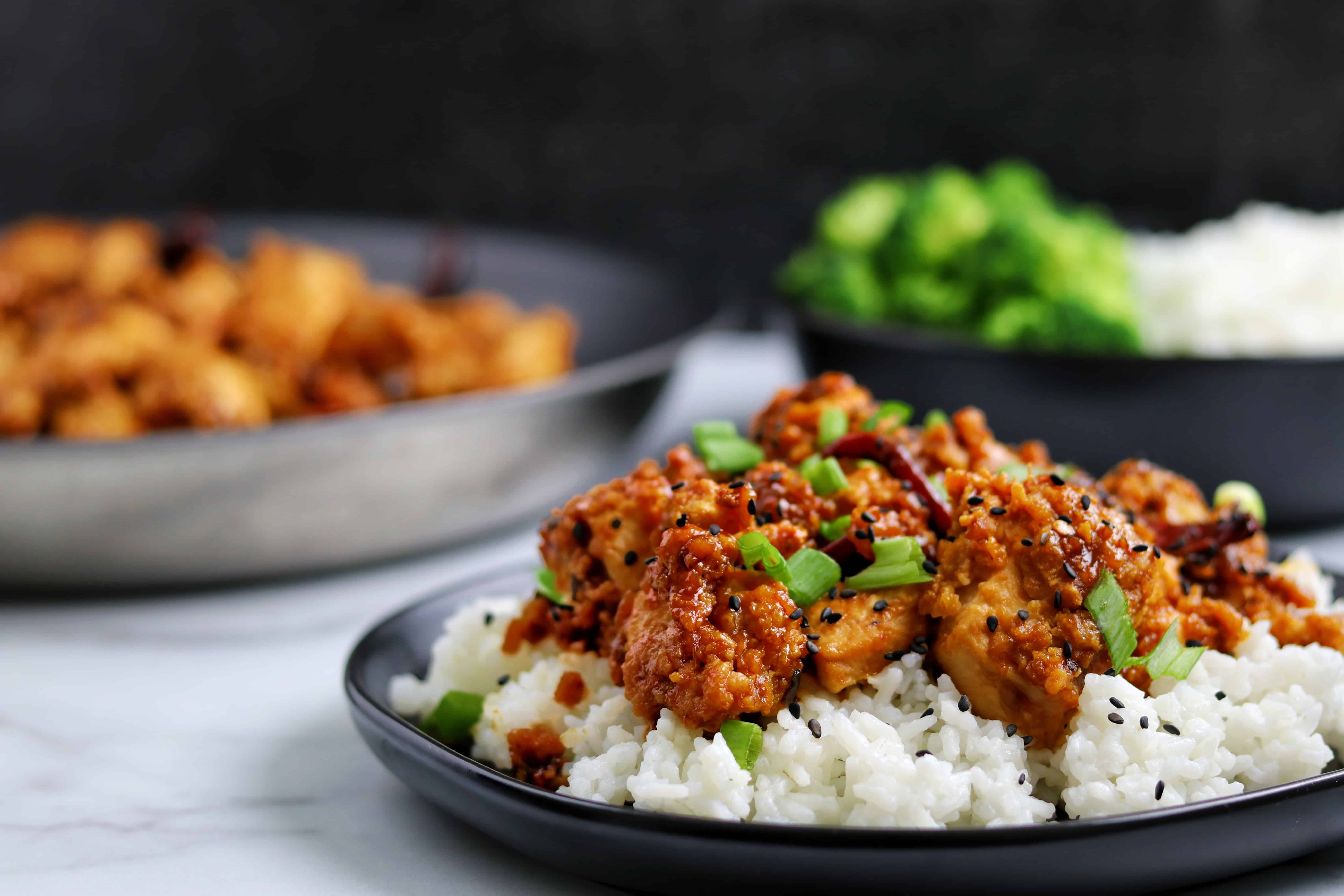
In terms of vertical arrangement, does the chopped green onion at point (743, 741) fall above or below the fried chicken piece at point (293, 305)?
above

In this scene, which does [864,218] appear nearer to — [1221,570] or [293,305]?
[293,305]

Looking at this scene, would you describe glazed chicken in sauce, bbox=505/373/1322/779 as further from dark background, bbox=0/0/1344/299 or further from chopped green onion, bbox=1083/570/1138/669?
dark background, bbox=0/0/1344/299

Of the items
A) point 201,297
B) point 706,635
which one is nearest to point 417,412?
point 706,635

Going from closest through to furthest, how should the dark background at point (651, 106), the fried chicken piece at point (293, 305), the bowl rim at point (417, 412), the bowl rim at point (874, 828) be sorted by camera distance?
the bowl rim at point (874, 828)
the bowl rim at point (417, 412)
the fried chicken piece at point (293, 305)
the dark background at point (651, 106)

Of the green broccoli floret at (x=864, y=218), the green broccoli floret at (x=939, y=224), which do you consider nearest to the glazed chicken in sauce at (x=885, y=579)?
the green broccoli floret at (x=939, y=224)

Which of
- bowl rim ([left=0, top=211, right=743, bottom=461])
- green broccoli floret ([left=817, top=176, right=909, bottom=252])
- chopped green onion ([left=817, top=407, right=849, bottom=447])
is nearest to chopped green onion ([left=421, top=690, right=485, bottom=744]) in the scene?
chopped green onion ([left=817, top=407, right=849, bottom=447])

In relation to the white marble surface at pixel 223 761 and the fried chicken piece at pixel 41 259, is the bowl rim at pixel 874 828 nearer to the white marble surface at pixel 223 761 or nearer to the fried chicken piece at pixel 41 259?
the white marble surface at pixel 223 761
